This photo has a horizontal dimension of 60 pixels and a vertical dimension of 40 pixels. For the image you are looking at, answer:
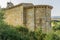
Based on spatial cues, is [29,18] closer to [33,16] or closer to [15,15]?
[33,16]

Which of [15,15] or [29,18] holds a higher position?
[15,15]

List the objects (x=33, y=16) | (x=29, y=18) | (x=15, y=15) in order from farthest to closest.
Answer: (x=15, y=15) < (x=29, y=18) < (x=33, y=16)

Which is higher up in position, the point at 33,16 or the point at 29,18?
the point at 33,16

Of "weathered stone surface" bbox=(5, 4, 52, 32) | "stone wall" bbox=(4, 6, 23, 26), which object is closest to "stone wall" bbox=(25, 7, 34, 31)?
"weathered stone surface" bbox=(5, 4, 52, 32)

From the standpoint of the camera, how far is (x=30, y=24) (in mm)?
17359

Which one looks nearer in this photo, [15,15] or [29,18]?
[29,18]

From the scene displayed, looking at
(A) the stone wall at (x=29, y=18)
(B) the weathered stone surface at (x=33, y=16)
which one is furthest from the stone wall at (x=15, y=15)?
(A) the stone wall at (x=29, y=18)

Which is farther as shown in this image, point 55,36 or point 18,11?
point 18,11

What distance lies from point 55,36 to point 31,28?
4.89 meters

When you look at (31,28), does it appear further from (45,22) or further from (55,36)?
(55,36)

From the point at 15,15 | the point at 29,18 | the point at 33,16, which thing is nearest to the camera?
the point at 33,16

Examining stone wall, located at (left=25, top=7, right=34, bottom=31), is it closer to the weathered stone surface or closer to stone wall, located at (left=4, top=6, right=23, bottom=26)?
the weathered stone surface

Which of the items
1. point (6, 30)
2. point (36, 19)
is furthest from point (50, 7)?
point (6, 30)

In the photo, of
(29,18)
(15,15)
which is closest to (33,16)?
(29,18)
